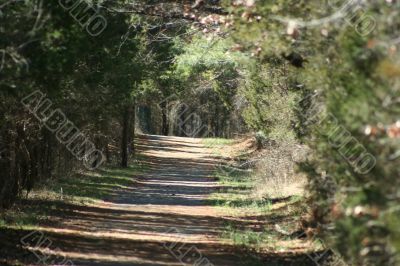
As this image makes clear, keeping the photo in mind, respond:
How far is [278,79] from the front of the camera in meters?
24.5

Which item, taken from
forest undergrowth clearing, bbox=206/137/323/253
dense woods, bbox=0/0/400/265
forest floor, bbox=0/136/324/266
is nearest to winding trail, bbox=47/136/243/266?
forest floor, bbox=0/136/324/266

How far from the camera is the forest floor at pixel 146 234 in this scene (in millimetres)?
14930

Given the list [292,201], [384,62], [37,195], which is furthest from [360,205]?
[37,195]

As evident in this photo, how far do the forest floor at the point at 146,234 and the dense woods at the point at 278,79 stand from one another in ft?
5.55

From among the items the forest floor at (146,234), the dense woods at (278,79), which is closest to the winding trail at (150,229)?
the forest floor at (146,234)

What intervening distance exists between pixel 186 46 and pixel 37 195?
6.71 meters

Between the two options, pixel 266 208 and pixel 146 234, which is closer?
pixel 146 234

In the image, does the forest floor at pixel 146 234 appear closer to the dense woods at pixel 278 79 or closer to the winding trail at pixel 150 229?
the winding trail at pixel 150 229

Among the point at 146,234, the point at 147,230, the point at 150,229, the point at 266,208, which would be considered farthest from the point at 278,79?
the point at 146,234

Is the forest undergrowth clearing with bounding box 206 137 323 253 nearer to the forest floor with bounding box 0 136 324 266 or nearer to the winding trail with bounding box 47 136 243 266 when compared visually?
the forest floor with bounding box 0 136 324 266

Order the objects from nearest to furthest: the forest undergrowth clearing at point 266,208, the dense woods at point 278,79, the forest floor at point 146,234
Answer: the dense woods at point 278,79, the forest floor at point 146,234, the forest undergrowth clearing at point 266,208

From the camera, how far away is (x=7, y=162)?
20.9m

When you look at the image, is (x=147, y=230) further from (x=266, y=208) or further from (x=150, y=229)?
(x=266, y=208)

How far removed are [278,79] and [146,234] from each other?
8228 millimetres
